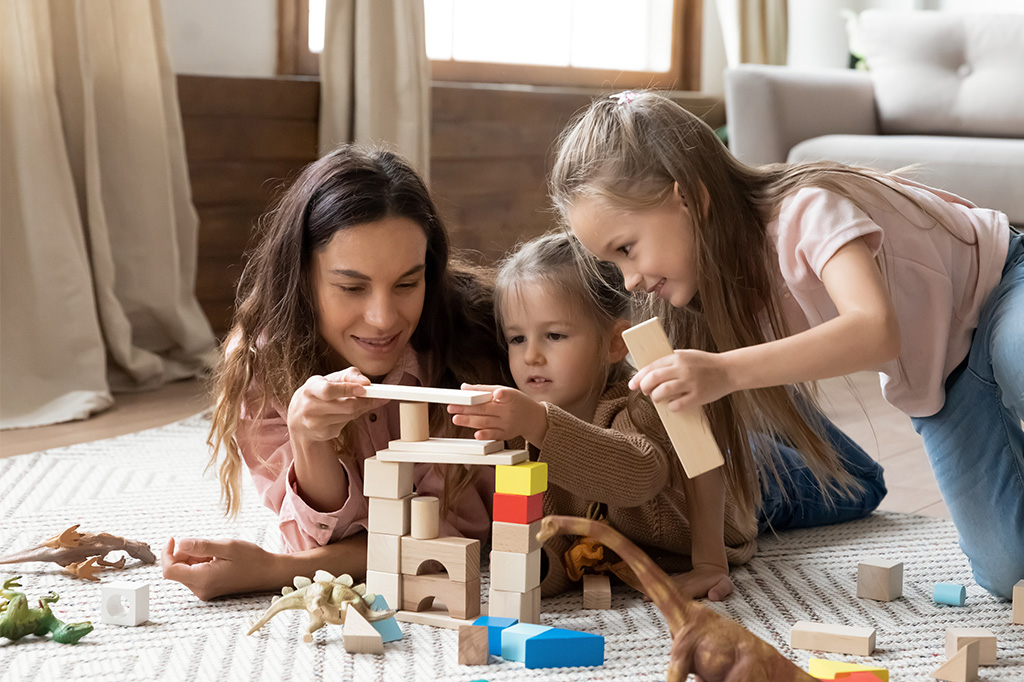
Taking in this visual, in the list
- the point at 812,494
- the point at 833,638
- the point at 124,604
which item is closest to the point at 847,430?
the point at 812,494

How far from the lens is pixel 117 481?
1.56 metres

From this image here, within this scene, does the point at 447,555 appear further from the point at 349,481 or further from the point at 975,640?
the point at 975,640

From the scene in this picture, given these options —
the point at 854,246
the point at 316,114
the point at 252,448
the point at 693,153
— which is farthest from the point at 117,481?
the point at 316,114

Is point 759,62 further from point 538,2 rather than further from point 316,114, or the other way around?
point 316,114

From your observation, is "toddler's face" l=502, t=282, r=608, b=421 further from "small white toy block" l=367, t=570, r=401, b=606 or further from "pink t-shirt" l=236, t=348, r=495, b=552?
"small white toy block" l=367, t=570, r=401, b=606

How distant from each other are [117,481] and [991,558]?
3.87ft

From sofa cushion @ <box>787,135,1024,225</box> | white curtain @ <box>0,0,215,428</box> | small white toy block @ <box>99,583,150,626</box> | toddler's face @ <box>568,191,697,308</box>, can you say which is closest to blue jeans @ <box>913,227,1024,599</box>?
toddler's face @ <box>568,191,697,308</box>

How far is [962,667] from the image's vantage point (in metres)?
0.90

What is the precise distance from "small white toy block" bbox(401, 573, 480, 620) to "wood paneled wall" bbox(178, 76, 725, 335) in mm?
1105

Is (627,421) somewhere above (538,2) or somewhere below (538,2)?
below

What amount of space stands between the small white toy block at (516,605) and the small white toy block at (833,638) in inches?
9.6

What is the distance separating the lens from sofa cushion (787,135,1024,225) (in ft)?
7.55

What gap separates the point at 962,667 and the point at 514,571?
1.31ft

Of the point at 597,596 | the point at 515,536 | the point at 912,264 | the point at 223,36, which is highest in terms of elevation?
the point at 223,36
